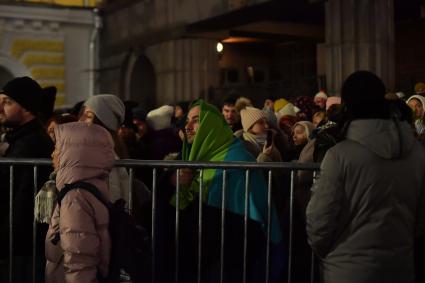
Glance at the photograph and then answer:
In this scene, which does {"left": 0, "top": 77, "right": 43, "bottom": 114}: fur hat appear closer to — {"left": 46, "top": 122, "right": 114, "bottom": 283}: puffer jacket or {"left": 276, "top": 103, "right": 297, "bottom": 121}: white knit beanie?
{"left": 46, "top": 122, "right": 114, "bottom": 283}: puffer jacket

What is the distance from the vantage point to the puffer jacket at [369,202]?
11.1 ft

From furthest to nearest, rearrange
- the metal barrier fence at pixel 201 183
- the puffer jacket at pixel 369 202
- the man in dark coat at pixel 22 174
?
the man in dark coat at pixel 22 174 < the metal barrier fence at pixel 201 183 < the puffer jacket at pixel 369 202

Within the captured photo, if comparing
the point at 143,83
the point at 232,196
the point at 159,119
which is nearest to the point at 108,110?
the point at 232,196

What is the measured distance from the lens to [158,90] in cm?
1606

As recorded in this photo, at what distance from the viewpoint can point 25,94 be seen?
4.43 meters

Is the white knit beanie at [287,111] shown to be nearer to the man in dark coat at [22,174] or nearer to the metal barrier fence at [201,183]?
the metal barrier fence at [201,183]

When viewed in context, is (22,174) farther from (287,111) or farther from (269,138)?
(287,111)

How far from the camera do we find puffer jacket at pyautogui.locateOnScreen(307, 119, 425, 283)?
3.39 m

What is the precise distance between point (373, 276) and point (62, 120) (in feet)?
9.77

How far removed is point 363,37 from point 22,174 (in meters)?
7.68

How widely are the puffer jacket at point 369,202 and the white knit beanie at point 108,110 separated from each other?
1.82 metres

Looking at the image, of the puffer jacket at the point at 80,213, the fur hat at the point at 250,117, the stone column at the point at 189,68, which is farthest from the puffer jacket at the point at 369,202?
the stone column at the point at 189,68

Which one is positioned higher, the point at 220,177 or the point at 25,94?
the point at 25,94

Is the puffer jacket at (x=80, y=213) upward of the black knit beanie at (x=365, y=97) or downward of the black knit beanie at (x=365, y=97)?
downward
